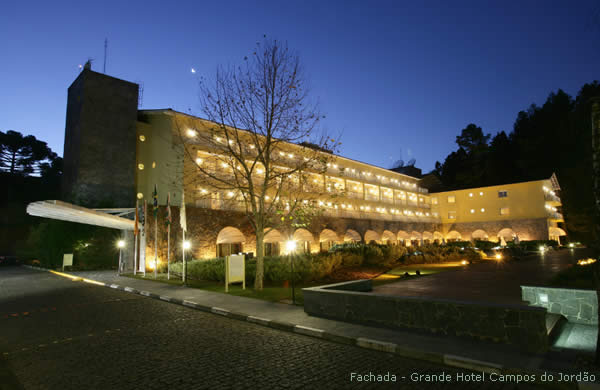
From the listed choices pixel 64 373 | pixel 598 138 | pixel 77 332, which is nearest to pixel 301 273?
pixel 77 332

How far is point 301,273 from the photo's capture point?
51.5 feet

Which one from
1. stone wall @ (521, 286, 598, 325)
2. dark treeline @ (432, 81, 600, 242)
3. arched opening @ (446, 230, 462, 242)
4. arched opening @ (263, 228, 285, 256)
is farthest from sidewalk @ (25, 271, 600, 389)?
arched opening @ (446, 230, 462, 242)

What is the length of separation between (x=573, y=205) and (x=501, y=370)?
35311 millimetres

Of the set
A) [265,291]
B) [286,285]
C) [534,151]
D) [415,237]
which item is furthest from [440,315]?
[534,151]

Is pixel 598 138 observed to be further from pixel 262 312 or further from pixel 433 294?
pixel 262 312

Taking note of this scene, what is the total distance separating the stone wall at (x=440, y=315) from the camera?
225 inches

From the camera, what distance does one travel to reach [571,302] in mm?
7473

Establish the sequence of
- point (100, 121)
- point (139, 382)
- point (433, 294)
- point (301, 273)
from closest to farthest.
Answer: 1. point (139, 382)
2. point (433, 294)
3. point (301, 273)
4. point (100, 121)

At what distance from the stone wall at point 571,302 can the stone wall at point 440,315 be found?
1611 mm

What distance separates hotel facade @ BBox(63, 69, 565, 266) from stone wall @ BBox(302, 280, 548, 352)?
942cm

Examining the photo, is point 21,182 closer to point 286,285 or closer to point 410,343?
point 286,285

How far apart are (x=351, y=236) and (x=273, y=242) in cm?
1128

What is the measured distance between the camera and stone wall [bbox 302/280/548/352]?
18.7ft

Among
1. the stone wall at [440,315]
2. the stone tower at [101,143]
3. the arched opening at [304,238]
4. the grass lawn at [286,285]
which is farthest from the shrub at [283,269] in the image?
the stone tower at [101,143]
